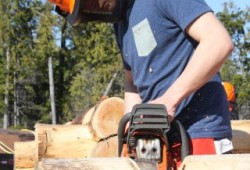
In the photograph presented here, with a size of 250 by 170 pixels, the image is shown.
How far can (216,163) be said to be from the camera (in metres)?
2.49

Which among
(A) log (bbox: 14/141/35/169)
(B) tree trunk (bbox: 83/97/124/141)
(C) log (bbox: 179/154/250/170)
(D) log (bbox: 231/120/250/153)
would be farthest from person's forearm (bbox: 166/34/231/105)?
(A) log (bbox: 14/141/35/169)

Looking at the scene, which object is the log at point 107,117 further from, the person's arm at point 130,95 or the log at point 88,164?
the log at point 88,164

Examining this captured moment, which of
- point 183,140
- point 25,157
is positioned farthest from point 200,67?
point 25,157

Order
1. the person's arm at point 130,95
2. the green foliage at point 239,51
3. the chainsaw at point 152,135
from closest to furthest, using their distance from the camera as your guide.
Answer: the chainsaw at point 152,135 → the person's arm at point 130,95 → the green foliage at point 239,51

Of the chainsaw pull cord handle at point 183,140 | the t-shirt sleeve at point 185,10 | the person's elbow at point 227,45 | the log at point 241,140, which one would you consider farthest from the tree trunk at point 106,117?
the person's elbow at point 227,45

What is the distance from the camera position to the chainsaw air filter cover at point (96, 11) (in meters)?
3.20

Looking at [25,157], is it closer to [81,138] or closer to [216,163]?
[81,138]

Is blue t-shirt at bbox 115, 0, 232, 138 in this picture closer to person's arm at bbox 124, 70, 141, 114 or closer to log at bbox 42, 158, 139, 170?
person's arm at bbox 124, 70, 141, 114

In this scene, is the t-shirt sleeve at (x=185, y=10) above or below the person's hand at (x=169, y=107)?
above

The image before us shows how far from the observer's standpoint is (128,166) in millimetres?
2527

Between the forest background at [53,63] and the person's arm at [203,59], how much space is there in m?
40.0

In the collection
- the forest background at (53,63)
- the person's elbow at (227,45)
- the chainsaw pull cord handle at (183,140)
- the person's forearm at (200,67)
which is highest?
the person's elbow at (227,45)

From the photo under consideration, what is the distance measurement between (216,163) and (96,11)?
1.14 m

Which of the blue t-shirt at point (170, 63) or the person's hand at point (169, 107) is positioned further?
the blue t-shirt at point (170, 63)
